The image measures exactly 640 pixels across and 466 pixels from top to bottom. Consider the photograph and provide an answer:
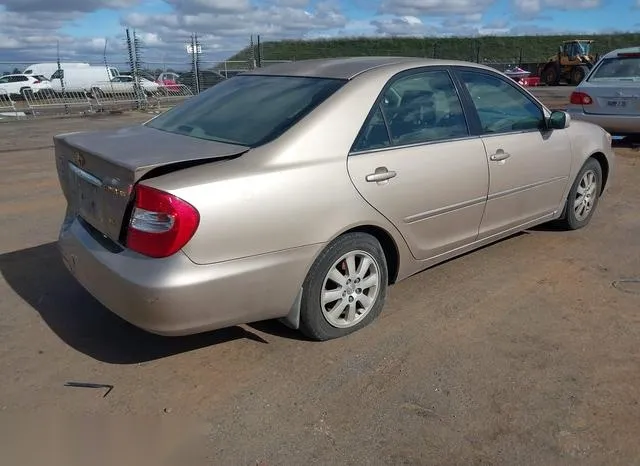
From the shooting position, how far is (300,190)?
3135mm

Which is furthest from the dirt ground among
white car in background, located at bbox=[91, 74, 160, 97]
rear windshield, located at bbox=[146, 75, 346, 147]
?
white car in background, located at bbox=[91, 74, 160, 97]

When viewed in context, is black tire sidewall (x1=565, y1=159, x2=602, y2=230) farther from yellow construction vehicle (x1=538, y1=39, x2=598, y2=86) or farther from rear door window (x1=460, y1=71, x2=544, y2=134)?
yellow construction vehicle (x1=538, y1=39, x2=598, y2=86)

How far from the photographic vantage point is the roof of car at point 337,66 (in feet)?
12.5

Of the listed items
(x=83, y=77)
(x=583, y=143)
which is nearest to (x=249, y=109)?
(x=583, y=143)

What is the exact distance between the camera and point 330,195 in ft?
10.7

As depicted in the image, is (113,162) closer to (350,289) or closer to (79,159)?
(79,159)

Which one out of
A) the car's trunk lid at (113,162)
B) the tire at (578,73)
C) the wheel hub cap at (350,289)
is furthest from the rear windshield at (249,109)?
the tire at (578,73)

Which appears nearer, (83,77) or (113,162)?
(113,162)

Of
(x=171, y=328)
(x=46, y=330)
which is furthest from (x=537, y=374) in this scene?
(x=46, y=330)

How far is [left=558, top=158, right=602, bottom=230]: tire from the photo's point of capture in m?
5.31

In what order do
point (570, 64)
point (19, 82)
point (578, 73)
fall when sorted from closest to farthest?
1. point (19, 82)
2. point (578, 73)
3. point (570, 64)

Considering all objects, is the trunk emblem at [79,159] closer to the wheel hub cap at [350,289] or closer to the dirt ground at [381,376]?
the dirt ground at [381,376]

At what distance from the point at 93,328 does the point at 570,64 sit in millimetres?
35905

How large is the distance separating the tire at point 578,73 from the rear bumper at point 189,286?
115 feet
